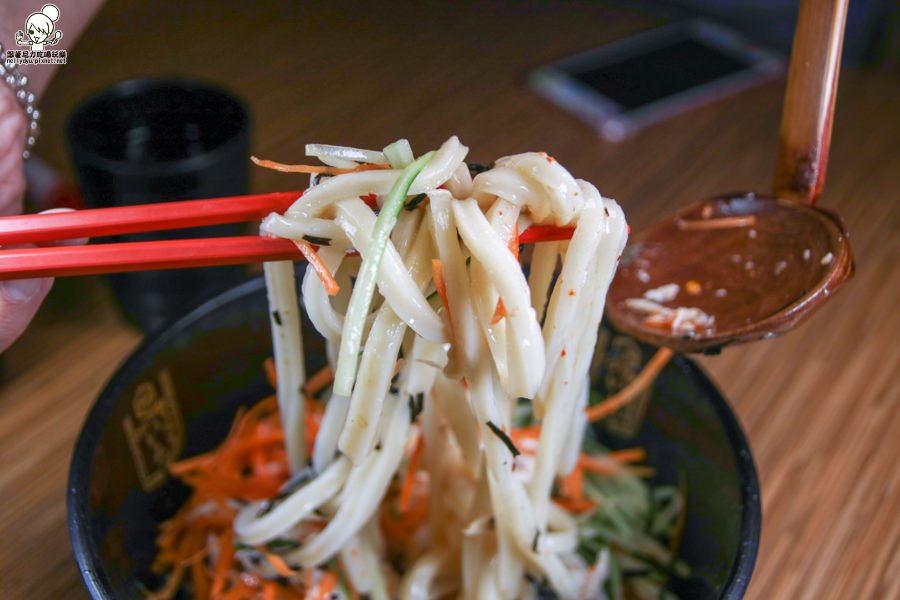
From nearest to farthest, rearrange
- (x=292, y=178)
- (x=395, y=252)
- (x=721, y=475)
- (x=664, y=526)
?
(x=395, y=252) → (x=721, y=475) → (x=664, y=526) → (x=292, y=178)

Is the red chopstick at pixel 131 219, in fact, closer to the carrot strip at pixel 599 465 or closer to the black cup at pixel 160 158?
A: the black cup at pixel 160 158

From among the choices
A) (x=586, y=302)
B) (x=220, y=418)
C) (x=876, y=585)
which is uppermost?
(x=586, y=302)

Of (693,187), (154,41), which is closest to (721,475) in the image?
(693,187)

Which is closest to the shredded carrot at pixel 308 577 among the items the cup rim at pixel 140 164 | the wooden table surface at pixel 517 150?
the wooden table surface at pixel 517 150

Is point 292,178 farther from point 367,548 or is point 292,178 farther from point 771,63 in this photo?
point 771,63

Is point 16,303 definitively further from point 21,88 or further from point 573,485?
point 573,485

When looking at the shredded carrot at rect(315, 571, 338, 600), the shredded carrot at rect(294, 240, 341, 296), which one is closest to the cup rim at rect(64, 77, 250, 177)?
the shredded carrot at rect(294, 240, 341, 296)
